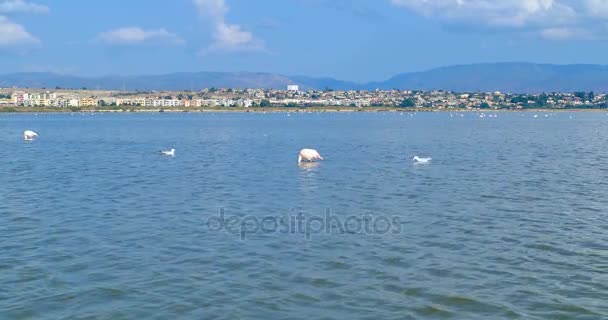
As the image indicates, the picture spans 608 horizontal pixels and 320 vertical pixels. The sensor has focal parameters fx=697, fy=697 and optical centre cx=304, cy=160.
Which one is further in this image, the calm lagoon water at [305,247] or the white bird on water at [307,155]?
the white bird on water at [307,155]

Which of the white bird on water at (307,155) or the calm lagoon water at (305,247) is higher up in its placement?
the white bird on water at (307,155)

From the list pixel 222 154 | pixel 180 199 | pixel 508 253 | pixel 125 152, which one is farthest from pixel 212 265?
pixel 125 152

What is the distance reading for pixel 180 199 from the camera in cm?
2625

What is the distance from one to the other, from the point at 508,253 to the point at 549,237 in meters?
2.52

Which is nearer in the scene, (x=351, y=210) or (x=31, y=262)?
(x=31, y=262)

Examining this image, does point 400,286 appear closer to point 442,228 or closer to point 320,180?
point 442,228

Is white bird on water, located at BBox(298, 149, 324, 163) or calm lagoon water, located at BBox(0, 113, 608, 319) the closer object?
calm lagoon water, located at BBox(0, 113, 608, 319)

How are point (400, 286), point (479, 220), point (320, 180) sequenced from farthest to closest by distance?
point (320, 180), point (479, 220), point (400, 286)

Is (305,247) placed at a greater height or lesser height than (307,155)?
lesser

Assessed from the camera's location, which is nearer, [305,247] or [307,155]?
[305,247]

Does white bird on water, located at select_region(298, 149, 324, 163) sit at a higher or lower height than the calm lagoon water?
higher

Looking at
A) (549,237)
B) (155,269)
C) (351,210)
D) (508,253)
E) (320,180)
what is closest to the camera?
(155,269)

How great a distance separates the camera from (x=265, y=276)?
14.8m

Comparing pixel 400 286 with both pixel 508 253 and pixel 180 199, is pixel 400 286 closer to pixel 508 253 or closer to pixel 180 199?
pixel 508 253
